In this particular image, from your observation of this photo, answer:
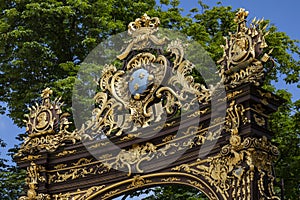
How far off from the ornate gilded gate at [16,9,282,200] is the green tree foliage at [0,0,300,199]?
13.0 ft

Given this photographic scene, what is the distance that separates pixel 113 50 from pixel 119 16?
172 centimetres

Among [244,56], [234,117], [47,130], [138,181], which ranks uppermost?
[244,56]

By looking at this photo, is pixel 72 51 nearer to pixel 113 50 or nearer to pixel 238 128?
pixel 113 50

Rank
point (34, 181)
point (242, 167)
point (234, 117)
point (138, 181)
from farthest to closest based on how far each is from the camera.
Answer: point (34, 181), point (138, 181), point (234, 117), point (242, 167)

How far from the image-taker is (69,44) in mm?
15094

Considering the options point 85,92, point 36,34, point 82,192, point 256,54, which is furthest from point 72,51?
point 256,54

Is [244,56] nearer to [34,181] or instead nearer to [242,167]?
[242,167]

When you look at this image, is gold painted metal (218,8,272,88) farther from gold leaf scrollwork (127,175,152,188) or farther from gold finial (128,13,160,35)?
gold leaf scrollwork (127,175,152,188)

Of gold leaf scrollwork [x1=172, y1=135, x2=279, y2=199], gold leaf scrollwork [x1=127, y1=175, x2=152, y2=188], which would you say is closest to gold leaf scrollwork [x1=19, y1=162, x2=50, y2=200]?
gold leaf scrollwork [x1=127, y1=175, x2=152, y2=188]

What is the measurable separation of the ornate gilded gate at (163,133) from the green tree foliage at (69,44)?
13.0 feet

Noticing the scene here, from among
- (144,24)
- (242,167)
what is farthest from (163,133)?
(144,24)

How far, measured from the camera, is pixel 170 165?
28.1ft

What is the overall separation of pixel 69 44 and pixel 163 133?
272 inches

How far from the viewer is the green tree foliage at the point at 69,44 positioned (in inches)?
539
